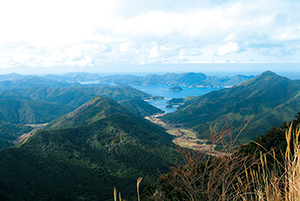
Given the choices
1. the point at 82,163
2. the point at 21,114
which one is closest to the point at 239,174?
the point at 82,163

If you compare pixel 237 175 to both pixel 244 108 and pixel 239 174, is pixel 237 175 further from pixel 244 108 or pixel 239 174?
pixel 244 108

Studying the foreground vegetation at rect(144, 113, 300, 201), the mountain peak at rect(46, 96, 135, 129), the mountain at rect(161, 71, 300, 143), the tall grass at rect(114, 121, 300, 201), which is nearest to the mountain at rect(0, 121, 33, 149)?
the mountain peak at rect(46, 96, 135, 129)

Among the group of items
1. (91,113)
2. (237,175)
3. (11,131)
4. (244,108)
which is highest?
(237,175)

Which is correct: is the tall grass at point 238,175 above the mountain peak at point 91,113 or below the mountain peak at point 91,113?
above

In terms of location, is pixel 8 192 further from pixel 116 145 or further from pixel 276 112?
pixel 276 112

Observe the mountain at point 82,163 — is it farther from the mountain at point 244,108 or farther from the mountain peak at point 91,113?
the mountain at point 244,108

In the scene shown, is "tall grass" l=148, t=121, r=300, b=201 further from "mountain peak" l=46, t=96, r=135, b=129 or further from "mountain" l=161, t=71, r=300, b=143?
"mountain" l=161, t=71, r=300, b=143

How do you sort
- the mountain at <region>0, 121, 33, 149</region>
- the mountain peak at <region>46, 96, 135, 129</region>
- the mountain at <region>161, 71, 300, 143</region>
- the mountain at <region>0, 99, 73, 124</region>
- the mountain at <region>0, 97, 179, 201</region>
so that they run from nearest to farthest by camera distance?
the mountain at <region>0, 97, 179, 201</region>, the mountain at <region>0, 121, 33, 149</region>, the mountain peak at <region>46, 96, 135, 129</region>, the mountain at <region>161, 71, 300, 143</region>, the mountain at <region>0, 99, 73, 124</region>

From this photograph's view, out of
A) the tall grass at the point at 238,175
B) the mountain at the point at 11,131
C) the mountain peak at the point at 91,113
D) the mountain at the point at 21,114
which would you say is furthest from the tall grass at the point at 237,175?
Answer: the mountain at the point at 21,114
